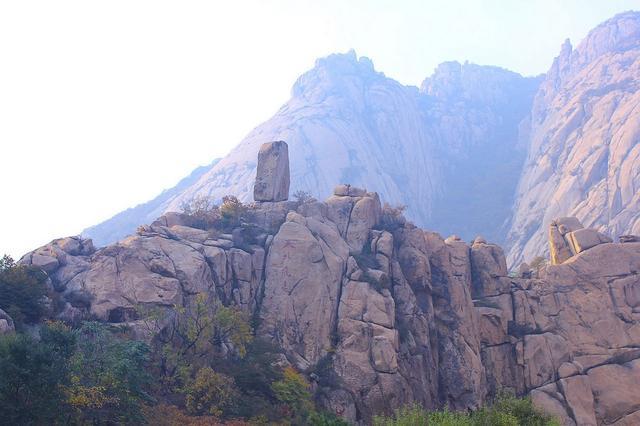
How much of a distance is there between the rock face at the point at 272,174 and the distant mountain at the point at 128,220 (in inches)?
3255

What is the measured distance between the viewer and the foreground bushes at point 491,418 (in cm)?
2875

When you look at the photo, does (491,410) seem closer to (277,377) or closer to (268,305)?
(277,377)

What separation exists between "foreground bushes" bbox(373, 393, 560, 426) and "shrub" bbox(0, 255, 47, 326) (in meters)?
19.9

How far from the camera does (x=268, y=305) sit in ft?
142

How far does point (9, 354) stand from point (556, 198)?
105975 millimetres

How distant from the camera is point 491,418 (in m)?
29.8

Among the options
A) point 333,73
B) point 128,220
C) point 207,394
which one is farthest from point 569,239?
point 333,73

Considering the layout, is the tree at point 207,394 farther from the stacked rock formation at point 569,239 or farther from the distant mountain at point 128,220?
the distant mountain at point 128,220

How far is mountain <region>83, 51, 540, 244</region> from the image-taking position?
137 metres

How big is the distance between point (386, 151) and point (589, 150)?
5430 centimetres

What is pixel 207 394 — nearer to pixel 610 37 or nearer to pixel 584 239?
pixel 584 239

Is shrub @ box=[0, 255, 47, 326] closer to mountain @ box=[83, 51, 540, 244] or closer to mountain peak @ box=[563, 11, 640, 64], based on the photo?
mountain @ box=[83, 51, 540, 244]

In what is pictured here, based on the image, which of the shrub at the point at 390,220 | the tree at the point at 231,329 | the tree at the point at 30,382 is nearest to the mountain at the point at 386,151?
the shrub at the point at 390,220

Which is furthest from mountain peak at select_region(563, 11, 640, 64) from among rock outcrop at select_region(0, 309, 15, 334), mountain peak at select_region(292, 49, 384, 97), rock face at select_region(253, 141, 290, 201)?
rock outcrop at select_region(0, 309, 15, 334)
